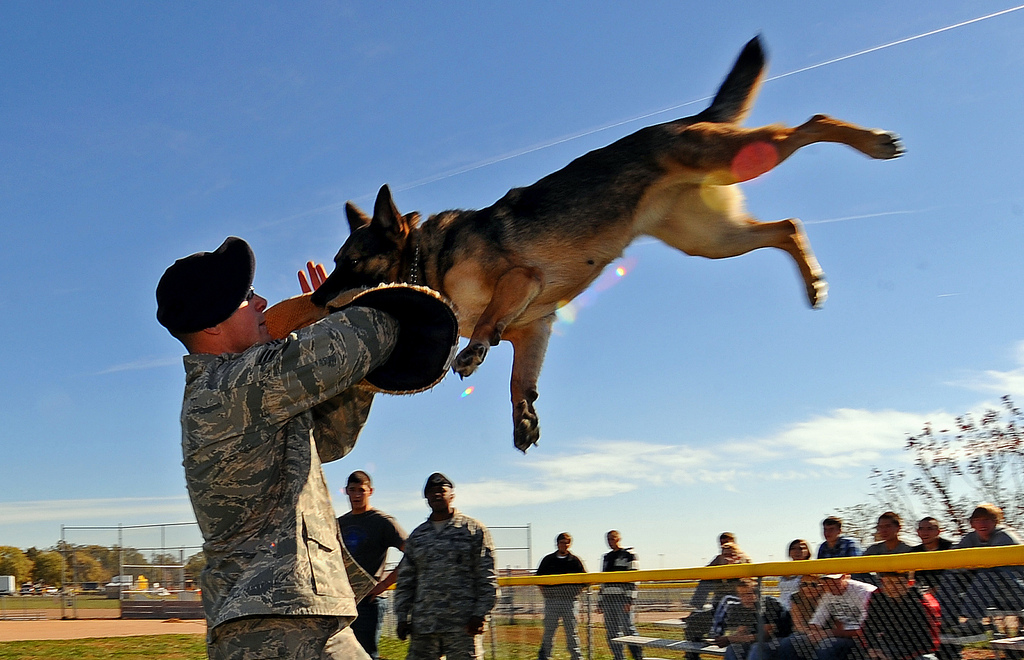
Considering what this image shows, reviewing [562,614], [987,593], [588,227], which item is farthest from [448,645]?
[987,593]

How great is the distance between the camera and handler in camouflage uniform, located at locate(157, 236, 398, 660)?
2.08 meters

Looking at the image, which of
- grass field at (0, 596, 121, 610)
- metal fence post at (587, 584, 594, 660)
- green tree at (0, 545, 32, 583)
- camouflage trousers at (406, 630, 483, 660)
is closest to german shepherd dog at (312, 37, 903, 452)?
metal fence post at (587, 584, 594, 660)

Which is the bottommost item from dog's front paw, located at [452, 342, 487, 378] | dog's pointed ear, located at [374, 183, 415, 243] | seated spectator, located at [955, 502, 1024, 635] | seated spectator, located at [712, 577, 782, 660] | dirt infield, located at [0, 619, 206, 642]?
dirt infield, located at [0, 619, 206, 642]

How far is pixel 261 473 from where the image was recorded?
86.4 inches

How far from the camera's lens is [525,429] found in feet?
16.0

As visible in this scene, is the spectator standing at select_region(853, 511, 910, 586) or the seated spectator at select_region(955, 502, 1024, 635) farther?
the spectator standing at select_region(853, 511, 910, 586)

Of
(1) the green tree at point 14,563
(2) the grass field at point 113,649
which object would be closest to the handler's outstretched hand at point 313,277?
(2) the grass field at point 113,649

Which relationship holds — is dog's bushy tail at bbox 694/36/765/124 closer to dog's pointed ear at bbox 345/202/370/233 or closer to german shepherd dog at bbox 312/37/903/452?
german shepherd dog at bbox 312/37/903/452

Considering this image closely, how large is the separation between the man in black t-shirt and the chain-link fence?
134 cm

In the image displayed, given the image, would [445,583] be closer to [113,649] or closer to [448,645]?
[448,645]

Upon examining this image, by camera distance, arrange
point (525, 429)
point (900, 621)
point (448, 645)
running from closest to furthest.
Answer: point (900, 621) → point (525, 429) → point (448, 645)

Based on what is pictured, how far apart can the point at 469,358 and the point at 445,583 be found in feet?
9.06

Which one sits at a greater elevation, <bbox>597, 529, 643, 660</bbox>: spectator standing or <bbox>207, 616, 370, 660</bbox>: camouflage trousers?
<bbox>207, 616, 370, 660</bbox>: camouflage trousers

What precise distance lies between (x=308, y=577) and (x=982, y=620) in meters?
2.74
